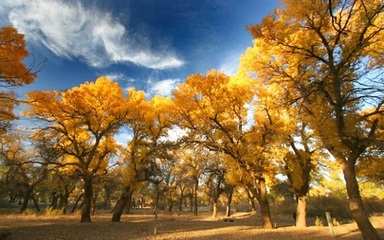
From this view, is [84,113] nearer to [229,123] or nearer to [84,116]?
Result: [84,116]

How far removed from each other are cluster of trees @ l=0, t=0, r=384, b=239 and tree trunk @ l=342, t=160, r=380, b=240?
0.10ft

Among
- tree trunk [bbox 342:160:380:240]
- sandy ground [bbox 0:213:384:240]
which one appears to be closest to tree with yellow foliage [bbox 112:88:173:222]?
sandy ground [bbox 0:213:384:240]

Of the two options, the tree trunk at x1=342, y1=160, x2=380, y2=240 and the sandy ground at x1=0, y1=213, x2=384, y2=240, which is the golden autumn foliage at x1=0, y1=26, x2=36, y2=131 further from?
the tree trunk at x1=342, y1=160, x2=380, y2=240

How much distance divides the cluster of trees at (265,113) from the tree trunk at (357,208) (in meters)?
0.03

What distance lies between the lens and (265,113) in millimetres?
14312

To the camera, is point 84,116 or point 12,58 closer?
point 12,58

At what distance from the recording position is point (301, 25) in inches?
359

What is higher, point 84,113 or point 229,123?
point 84,113

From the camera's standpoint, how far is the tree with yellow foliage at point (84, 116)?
51.4 ft

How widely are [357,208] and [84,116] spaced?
15.7 m

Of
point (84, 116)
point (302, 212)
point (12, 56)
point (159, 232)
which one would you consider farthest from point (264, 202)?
point (12, 56)

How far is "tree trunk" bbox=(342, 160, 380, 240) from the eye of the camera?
318 inches

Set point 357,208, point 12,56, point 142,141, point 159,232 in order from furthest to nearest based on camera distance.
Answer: point 142,141, point 159,232, point 12,56, point 357,208

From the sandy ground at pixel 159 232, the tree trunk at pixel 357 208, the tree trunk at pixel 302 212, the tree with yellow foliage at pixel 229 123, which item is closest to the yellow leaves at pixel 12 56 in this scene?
the sandy ground at pixel 159 232
